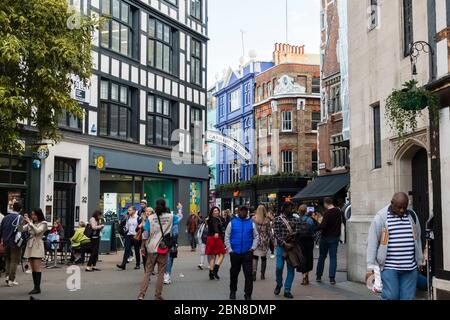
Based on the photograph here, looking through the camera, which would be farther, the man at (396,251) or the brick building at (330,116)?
the brick building at (330,116)

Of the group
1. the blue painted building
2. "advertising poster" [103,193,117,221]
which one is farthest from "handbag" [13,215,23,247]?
the blue painted building

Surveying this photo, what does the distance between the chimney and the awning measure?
17626mm

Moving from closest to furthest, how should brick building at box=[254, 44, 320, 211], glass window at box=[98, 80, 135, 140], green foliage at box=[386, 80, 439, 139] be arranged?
green foliage at box=[386, 80, 439, 139]
glass window at box=[98, 80, 135, 140]
brick building at box=[254, 44, 320, 211]

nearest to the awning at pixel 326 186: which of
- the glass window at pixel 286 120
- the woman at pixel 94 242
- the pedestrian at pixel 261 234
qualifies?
the glass window at pixel 286 120

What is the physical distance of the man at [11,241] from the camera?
13.2m

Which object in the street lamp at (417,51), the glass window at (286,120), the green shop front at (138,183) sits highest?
the glass window at (286,120)

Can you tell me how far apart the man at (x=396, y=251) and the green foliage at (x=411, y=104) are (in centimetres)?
283

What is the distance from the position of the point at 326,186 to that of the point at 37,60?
2634cm

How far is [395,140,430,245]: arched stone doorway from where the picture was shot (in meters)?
11.1

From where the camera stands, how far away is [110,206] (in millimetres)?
25234

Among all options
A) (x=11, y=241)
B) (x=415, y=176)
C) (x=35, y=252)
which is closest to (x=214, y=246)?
(x=35, y=252)

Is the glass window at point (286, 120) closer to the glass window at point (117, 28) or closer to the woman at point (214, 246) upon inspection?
the glass window at point (117, 28)

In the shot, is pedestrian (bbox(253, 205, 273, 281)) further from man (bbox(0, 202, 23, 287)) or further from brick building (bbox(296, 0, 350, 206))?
brick building (bbox(296, 0, 350, 206))
